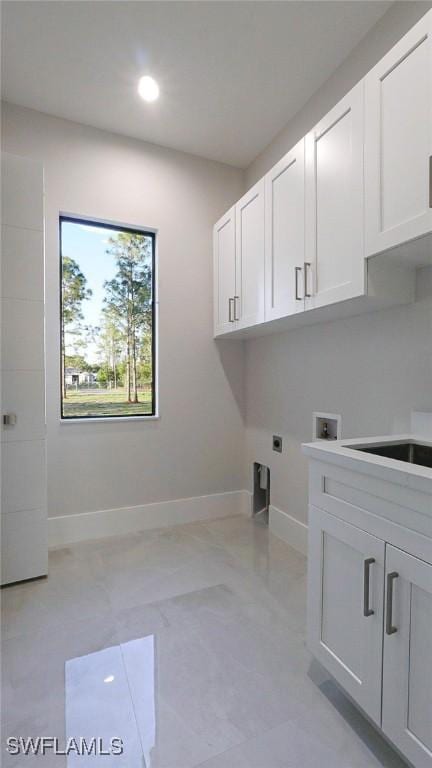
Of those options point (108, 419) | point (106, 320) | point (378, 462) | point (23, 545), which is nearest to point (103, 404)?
point (108, 419)

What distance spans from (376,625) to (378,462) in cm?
47

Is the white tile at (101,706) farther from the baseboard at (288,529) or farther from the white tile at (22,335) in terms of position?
the white tile at (22,335)

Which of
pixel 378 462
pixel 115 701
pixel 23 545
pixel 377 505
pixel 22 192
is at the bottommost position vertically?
pixel 115 701

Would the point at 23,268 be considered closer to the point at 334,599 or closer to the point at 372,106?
the point at 372,106

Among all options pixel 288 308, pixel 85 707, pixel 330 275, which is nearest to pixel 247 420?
pixel 288 308

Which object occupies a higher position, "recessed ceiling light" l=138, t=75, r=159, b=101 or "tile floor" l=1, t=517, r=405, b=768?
"recessed ceiling light" l=138, t=75, r=159, b=101

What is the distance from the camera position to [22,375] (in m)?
2.04

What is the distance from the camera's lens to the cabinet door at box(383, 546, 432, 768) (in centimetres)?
94

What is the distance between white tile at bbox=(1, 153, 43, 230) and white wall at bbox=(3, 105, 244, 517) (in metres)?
0.43

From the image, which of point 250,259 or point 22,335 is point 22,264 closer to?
point 22,335

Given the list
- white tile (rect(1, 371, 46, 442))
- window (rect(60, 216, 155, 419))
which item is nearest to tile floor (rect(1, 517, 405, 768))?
white tile (rect(1, 371, 46, 442))

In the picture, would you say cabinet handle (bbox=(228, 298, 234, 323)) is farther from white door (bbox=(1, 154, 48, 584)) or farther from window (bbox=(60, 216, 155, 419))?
white door (bbox=(1, 154, 48, 584))

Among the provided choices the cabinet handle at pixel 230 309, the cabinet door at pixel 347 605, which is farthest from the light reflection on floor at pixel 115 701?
the cabinet handle at pixel 230 309

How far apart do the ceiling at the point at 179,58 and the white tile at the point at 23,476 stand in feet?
6.94
